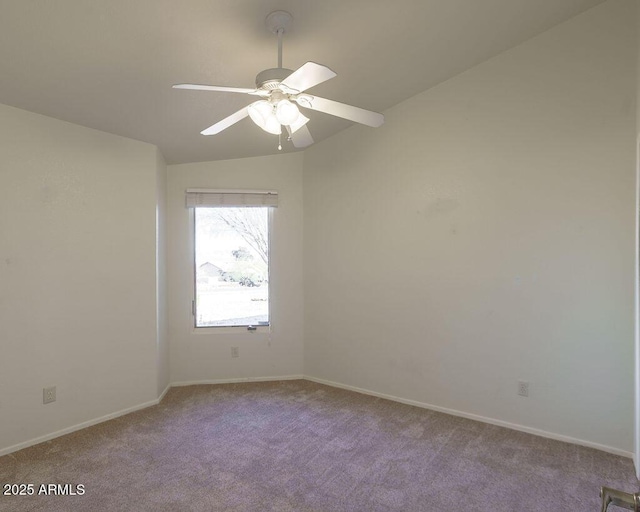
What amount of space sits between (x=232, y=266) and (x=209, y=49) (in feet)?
7.95

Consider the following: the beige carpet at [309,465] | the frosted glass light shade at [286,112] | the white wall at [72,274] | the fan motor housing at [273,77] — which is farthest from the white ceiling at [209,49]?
the beige carpet at [309,465]

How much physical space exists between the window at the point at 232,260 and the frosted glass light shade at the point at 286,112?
2.33 m

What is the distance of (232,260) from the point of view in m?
4.26

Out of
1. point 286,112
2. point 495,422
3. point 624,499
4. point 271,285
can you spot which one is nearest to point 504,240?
point 495,422

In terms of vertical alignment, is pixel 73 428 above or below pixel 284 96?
below

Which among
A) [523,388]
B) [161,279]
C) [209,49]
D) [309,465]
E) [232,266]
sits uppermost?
[209,49]

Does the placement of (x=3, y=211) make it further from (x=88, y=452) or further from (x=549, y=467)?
(x=549, y=467)

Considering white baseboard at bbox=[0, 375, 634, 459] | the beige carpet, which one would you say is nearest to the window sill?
white baseboard at bbox=[0, 375, 634, 459]

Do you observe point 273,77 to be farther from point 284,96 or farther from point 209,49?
point 209,49

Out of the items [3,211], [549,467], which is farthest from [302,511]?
[3,211]

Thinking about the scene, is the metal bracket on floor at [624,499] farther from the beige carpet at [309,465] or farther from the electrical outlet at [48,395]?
the electrical outlet at [48,395]

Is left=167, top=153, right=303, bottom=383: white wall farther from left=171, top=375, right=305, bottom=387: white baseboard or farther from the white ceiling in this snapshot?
the white ceiling

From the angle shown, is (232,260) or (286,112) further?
(232,260)

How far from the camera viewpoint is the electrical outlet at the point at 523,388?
119 inches
